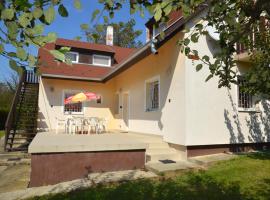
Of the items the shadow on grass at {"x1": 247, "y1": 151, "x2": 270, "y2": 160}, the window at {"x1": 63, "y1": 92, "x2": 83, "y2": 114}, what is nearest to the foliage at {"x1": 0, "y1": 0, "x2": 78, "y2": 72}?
the shadow on grass at {"x1": 247, "y1": 151, "x2": 270, "y2": 160}

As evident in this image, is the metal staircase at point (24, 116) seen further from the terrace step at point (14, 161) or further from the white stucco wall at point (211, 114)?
the white stucco wall at point (211, 114)

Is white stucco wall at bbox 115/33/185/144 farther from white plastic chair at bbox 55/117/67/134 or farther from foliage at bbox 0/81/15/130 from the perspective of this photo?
foliage at bbox 0/81/15/130

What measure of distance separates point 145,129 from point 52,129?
20.7ft

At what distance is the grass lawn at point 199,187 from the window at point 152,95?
5080mm

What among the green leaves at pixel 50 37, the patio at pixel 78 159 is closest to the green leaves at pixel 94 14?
the green leaves at pixel 50 37

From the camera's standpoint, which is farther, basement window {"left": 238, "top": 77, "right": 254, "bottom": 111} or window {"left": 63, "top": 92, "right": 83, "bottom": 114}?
window {"left": 63, "top": 92, "right": 83, "bottom": 114}

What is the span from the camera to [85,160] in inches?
271

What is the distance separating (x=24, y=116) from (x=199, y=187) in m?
10.6

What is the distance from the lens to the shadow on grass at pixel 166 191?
5.07m

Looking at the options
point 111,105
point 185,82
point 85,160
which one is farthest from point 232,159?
point 111,105

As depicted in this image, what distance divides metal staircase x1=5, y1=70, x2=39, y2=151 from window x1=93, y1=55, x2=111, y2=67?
4.39m

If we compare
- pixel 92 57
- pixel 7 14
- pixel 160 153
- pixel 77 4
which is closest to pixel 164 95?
pixel 160 153

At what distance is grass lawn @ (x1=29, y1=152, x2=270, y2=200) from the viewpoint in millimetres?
5121

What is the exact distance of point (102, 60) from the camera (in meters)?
18.7
